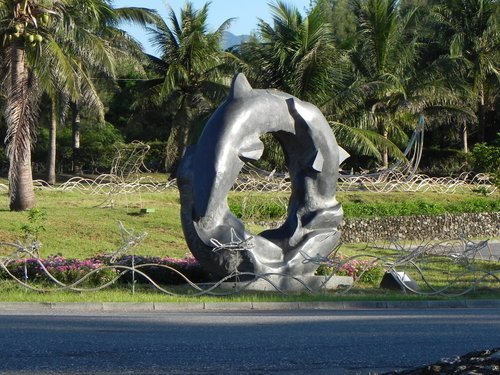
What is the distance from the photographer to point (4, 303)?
668 inches

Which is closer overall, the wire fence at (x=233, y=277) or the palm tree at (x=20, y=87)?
the wire fence at (x=233, y=277)

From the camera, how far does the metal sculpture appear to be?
62.8 feet

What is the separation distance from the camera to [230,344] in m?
10.7

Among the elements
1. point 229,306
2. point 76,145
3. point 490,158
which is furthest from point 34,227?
point 76,145

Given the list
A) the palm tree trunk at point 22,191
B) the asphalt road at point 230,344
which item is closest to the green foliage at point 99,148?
the palm tree trunk at point 22,191

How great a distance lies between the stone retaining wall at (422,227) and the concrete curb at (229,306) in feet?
51.4

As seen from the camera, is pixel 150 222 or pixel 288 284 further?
pixel 150 222

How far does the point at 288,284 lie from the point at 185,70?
27047mm

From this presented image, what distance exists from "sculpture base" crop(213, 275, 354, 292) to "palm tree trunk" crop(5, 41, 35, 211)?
10127 mm

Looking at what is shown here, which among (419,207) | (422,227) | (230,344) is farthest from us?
(419,207)

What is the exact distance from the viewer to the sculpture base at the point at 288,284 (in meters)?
19.5

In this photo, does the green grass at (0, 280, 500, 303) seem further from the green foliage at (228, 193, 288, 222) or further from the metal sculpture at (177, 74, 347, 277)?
the green foliage at (228, 193, 288, 222)

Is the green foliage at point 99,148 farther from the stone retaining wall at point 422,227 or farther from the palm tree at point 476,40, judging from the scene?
the palm tree at point 476,40

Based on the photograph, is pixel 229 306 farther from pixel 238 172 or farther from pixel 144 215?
pixel 144 215
